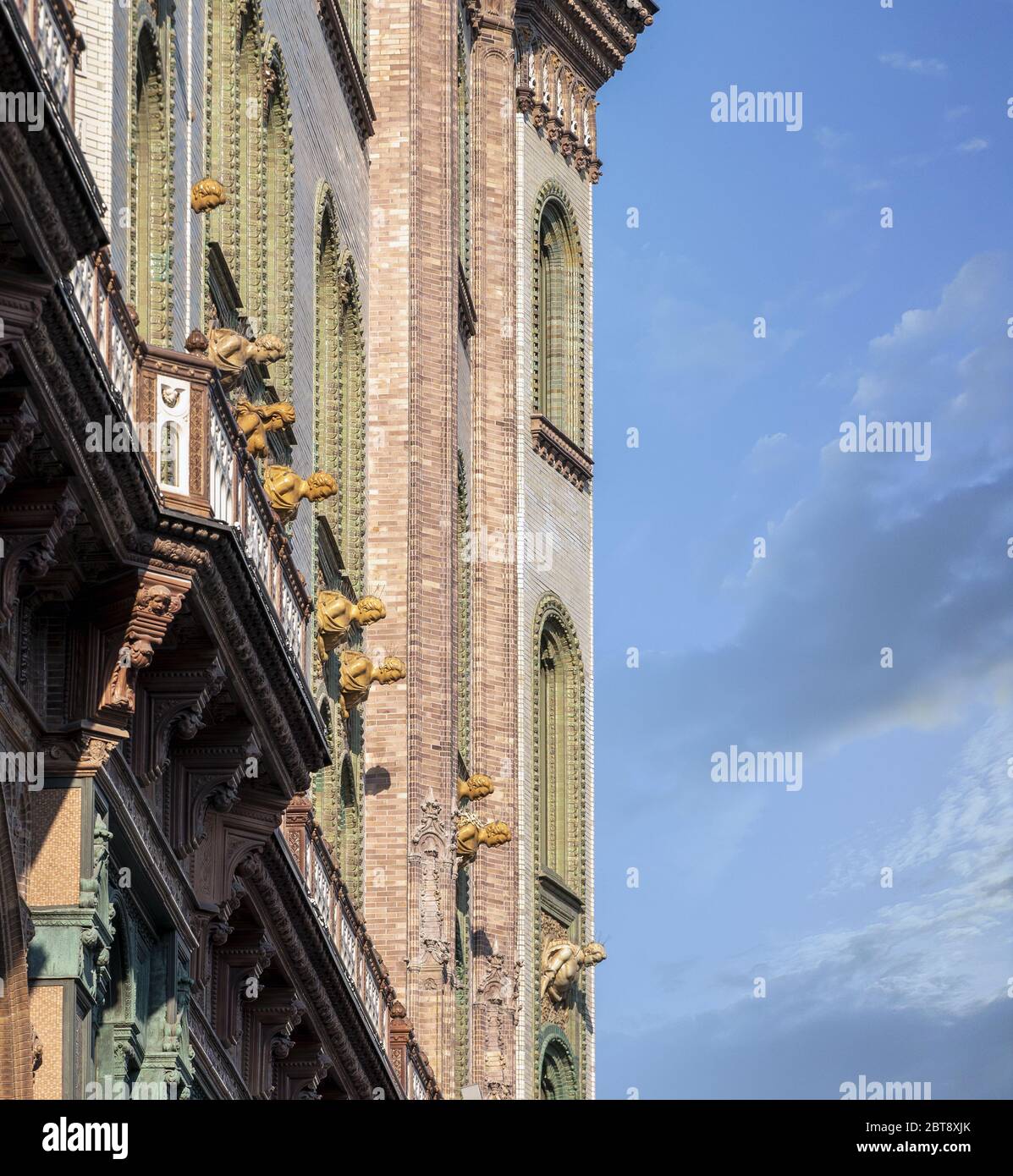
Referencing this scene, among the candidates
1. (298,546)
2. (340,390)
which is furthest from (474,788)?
(298,546)

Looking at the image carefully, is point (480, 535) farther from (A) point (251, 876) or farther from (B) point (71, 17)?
(B) point (71, 17)

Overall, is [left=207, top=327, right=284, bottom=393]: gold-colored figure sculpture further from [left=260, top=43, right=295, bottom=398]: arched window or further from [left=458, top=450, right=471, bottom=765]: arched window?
[left=458, top=450, right=471, bottom=765]: arched window

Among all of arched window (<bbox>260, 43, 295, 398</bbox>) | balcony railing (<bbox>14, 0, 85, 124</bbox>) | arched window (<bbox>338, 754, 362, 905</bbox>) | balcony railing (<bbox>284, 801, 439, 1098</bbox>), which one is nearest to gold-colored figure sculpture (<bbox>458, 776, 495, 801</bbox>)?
balcony railing (<bbox>284, 801, 439, 1098</bbox>)

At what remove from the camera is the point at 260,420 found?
2917 centimetres

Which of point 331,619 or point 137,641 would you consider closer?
point 137,641

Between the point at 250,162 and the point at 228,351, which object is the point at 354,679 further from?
the point at 228,351

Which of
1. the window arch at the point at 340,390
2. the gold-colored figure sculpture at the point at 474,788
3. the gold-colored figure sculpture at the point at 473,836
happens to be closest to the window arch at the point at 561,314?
the gold-colored figure sculpture at the point at 474,788

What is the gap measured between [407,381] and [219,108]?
46.0ft

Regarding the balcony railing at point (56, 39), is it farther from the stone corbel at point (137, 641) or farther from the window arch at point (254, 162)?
the window arch at point (254, 162)

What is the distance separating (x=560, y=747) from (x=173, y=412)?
35.8 meters

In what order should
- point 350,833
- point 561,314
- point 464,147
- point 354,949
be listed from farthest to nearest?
1. point 561,314
2. point 464,147
3. point 350,833
4. point 354,949

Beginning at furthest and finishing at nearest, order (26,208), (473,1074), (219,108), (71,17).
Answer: (473,1074) → (219,108) → (71,17) → (26,208)
